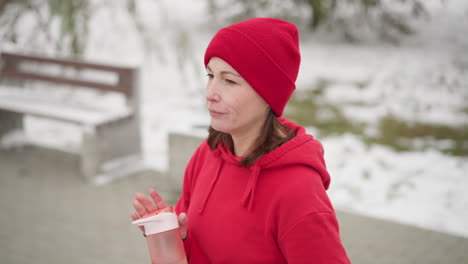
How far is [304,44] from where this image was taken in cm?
930

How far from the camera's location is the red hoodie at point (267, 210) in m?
1.37

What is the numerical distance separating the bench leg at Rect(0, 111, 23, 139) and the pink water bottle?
4233 mm

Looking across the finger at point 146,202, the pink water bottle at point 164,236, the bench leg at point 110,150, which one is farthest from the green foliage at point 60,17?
the pink water bottle at point 164,236

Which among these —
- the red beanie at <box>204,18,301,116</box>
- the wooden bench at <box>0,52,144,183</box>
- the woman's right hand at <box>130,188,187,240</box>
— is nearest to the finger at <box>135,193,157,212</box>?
the woman's right hand at <box>130,188,187,240</box>

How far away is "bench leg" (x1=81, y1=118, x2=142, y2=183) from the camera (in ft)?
14.5

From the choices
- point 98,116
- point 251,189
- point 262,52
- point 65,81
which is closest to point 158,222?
point 251,189

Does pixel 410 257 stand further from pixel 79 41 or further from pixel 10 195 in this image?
pixel 79 41

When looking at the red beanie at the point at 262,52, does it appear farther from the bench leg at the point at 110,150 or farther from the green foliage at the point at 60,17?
the green foliage at the point at 60,17

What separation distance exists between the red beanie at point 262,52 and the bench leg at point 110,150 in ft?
10.3

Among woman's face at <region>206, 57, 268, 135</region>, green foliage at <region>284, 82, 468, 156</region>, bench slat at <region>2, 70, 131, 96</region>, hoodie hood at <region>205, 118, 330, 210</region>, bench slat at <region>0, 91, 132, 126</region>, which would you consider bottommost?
A: green foliage at <region>284, 82, 468, 156</region>

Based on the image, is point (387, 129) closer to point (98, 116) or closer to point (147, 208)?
point (98, 116)

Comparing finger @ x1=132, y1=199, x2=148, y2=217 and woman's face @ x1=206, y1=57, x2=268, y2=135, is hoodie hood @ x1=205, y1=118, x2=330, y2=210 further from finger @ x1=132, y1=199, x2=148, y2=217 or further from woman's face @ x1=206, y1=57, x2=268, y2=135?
finger @ x1=132, y1=199, x2=148, y2=217

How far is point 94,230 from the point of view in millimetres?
3619

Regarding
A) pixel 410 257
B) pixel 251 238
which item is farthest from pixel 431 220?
pixel 251 238
